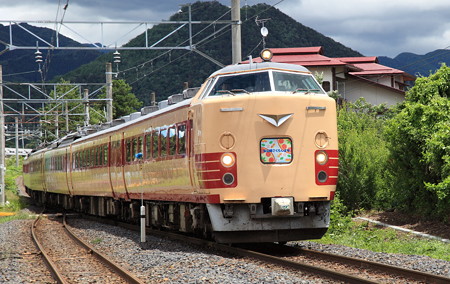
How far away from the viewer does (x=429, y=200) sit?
705 inches

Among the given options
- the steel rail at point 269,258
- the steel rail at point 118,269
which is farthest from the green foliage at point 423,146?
the steel rail at point 118,269

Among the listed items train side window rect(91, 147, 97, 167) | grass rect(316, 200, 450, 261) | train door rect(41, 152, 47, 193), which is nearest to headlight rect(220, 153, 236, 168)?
grass rect(316, 200, 450, 261)

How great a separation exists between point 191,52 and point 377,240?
2872 inches

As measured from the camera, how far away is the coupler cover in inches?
440

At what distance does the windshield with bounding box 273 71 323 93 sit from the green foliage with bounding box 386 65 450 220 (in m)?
5.04

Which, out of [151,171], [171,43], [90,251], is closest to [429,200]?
[151,171]

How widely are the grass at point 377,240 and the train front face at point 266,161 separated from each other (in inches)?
77.5

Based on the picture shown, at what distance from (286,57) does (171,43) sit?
37.2 meters

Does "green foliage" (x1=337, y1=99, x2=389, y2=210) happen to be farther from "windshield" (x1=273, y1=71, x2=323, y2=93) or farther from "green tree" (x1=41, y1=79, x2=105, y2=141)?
"green tree" (x1=41, y1=79, x2=105, y2=141)

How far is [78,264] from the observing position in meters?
12.0

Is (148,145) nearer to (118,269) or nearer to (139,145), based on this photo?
(139,145)

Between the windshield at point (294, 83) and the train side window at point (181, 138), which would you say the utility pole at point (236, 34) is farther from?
the windshield at point (294, 83)

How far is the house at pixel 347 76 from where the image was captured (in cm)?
4853

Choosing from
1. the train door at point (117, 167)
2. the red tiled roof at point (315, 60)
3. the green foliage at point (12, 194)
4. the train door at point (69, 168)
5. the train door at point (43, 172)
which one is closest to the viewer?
the train door at point (117, 167)
